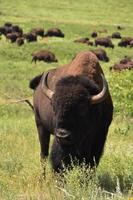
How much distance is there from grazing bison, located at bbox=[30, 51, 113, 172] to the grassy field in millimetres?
349

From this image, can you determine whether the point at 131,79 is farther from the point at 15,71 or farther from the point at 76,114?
the point at 15,71

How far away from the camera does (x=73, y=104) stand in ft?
23.7

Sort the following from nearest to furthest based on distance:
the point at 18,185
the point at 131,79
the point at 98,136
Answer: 1. the point at 18,185
2. the point at 98,136
3. the point at 131,79

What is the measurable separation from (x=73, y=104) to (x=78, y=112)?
12cm

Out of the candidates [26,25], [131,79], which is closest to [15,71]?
[131,79]

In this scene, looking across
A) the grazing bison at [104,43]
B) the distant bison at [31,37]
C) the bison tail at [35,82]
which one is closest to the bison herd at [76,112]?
the bison tail at [35,82]

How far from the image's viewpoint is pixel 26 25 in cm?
5344

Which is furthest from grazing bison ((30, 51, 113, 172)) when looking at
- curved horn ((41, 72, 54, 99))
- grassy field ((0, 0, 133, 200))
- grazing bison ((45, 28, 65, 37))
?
grazing bison ((45, 28, 65, 37))

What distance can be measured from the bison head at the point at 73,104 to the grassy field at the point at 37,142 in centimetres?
48

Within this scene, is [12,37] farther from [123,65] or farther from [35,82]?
[35,82]

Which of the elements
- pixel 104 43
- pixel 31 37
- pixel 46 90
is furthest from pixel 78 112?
pixel 31 37

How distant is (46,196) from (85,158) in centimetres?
206

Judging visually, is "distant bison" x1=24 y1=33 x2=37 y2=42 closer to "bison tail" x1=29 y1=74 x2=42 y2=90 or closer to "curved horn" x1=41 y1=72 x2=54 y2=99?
"bison tail" x1=29 y1=74 x2=42 y2=90

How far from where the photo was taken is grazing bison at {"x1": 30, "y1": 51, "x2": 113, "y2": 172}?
719 centimetres
